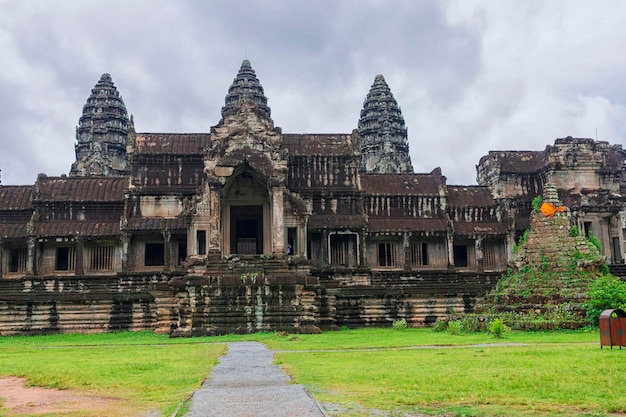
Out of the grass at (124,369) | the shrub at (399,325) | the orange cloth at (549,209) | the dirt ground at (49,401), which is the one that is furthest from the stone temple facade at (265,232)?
the dirt ground at (49,401)

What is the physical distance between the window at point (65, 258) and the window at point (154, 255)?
443cm

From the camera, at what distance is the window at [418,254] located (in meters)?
42.2

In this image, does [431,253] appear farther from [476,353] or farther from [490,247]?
[476,353]

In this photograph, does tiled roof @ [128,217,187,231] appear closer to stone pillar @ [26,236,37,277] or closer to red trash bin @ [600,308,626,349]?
stone pillar @ [26,236,37,277]

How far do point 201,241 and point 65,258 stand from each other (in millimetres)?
Result: 10517

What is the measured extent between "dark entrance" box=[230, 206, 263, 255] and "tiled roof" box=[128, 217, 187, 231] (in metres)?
2.90

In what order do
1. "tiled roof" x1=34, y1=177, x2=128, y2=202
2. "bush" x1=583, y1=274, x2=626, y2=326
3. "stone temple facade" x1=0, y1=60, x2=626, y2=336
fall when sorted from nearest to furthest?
"bush" x1=583, y1=274, x2=626, y2=326, "stone temple facade" x1=0, y1=60, x2=626, y2=336, "tiled roof" x1=34, y1=177, x2=128, y2=202

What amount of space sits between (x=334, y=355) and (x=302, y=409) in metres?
8.77

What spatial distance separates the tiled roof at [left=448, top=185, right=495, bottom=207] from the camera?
144 ft

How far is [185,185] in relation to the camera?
40031mm

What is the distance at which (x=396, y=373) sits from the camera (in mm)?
13258

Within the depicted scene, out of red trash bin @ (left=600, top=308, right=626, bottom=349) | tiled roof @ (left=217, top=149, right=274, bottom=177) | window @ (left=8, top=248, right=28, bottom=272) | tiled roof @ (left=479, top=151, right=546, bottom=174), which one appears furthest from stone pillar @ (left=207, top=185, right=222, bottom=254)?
tiled roof @ (left=479, top=151, right=546, bottom=174)

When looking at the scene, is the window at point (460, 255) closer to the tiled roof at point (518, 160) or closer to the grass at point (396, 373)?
the tiled roof at point (518, 160)

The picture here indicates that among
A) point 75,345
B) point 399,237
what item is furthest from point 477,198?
point 75,345
